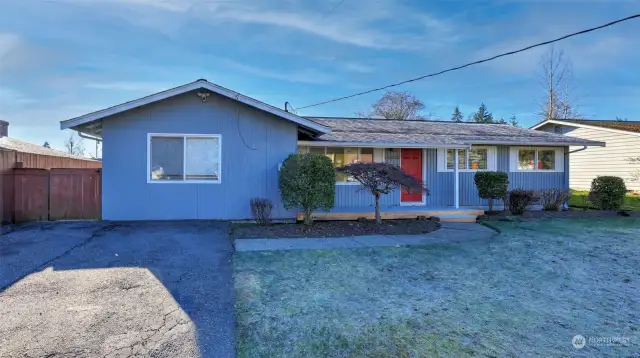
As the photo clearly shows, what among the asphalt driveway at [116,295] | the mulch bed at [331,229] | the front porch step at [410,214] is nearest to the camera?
the asphalt driveway at [116,295]

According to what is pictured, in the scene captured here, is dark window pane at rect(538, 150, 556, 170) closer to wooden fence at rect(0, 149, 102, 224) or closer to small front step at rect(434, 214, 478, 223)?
small front step at rect(434, 214, 478, 223)

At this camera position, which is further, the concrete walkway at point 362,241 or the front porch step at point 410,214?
the front porch step at point 410,214

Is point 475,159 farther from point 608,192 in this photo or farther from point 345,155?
point 345,155

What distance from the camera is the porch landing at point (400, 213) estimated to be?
32.2 ft

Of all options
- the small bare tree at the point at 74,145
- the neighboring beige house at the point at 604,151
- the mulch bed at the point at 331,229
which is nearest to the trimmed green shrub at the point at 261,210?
the mulch bed at the point at 331,229

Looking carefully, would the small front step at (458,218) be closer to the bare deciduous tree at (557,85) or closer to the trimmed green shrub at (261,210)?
the trimmed green shrub at (261,210)

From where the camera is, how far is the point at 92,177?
9094 mm

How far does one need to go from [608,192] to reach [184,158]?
13.8m

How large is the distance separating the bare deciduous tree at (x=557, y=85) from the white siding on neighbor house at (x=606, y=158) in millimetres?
10434

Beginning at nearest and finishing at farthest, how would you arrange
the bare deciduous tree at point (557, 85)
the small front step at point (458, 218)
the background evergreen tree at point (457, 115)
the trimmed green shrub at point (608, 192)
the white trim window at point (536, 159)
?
the small front step at point (458, 218) < the trimmed green shrub at point (608, 192) < the white trim window at point (536, 159) < the bare deciduous tree at point (557, 85) < the background evergreen tree at point (457, 115)

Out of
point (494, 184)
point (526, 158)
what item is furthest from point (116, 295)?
point (526, 158)

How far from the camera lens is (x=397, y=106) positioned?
3234 cm

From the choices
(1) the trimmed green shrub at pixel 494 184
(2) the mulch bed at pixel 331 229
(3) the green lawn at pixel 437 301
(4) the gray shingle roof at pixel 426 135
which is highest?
(4) the gray shingle roof at pixel 426 135

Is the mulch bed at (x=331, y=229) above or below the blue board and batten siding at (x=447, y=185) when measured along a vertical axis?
below
